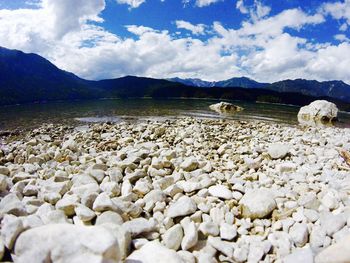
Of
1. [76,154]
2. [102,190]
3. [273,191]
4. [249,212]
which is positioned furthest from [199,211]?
[76,154]

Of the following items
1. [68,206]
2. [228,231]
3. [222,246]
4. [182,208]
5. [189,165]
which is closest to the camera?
[222,246]

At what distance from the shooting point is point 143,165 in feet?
34.7

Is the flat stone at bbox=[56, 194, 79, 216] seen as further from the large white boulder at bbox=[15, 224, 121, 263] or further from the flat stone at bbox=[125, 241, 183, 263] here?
the flat stone at bbox=[125, 241, 183, 263]

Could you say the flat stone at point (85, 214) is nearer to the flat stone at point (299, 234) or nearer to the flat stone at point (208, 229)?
the flat stone at point (208, 229)

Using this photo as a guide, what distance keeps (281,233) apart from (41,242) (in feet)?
15.2

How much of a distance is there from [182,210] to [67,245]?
3.15 m

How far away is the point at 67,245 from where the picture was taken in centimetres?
430

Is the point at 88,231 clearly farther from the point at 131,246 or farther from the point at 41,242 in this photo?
the point at 131,246

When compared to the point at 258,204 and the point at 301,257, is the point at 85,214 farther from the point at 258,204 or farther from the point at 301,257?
the point at 301,257

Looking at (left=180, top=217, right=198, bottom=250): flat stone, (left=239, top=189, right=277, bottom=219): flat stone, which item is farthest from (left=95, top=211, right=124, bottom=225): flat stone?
(left=239, top=189, right=277, bottom=219): flat stone

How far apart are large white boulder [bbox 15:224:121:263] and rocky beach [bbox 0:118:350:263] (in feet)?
0.05

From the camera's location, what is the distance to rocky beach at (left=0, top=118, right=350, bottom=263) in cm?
476

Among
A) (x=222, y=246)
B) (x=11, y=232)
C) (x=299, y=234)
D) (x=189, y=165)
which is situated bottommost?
(x=222, y=246)

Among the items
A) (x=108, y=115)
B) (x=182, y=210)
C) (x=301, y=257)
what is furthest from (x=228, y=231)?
(x=108, y=115)
